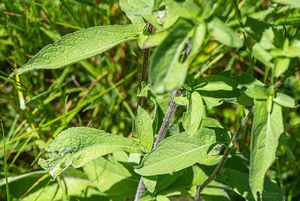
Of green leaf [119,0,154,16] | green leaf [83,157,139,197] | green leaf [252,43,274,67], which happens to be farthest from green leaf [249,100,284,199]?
green leaf [83,157,139,197]

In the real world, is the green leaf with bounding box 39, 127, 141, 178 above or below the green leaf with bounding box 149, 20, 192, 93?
below

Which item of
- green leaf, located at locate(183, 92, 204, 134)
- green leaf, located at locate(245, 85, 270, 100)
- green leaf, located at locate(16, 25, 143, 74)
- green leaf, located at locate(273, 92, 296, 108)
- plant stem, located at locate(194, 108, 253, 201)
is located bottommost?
plant stem, located at locate(194, 108, 253, 201)

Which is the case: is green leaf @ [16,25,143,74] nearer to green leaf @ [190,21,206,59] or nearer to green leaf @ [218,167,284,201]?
green leaf @ [190,21,206,59]

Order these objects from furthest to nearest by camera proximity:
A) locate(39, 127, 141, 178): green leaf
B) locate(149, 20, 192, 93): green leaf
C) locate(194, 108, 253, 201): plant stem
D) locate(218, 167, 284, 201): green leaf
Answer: locate(218, 167, 284, 201): green leaf, locate(39, 127, 141, 178): green leaf, locate(194, 108, 253, 201): plant stem, locate(149, 20, 192, 93): green leaf

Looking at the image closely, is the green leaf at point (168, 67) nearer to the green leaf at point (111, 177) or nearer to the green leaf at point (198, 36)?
the green leaf at point (198, 36)

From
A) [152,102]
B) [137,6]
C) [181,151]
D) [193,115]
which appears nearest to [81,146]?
[181,151]

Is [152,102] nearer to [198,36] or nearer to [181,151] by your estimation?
[181,151]

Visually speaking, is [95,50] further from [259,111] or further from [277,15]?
[277,15]
